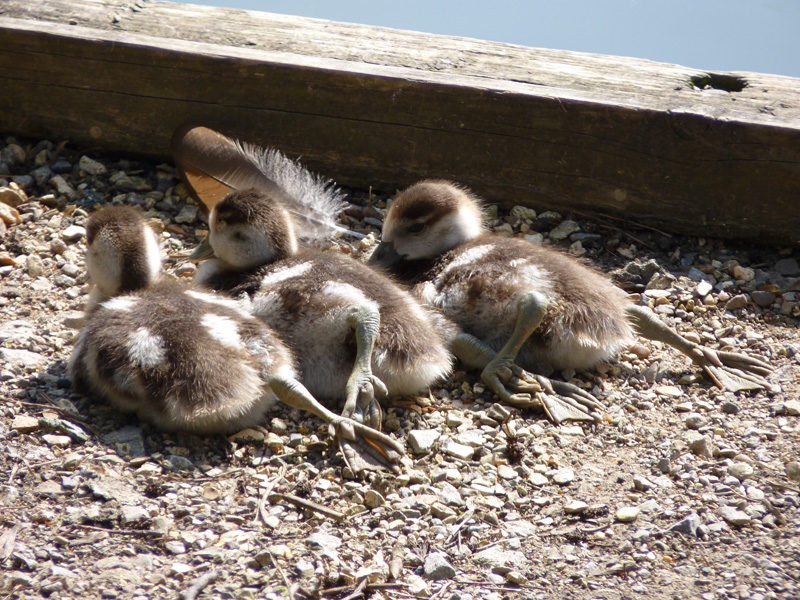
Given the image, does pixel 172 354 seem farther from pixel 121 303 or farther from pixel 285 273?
pixel 285 273

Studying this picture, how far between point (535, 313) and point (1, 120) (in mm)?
3635

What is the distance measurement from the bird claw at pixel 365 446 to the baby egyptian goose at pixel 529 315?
2.10 feet

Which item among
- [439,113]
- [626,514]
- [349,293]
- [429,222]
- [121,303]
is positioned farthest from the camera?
[439,113]

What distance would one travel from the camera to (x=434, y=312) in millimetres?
3973

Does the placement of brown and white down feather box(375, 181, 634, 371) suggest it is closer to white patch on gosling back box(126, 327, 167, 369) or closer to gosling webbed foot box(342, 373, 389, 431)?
gosling webbed foot box(342, 373, 389, 431)

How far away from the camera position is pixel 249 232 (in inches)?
154

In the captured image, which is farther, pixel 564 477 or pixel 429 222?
pixel 429 222

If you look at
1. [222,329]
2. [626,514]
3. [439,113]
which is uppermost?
[439,113]

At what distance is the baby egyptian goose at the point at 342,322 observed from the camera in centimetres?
351

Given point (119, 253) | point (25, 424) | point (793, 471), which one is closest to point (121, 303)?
point (119, 253)

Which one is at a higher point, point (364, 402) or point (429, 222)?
point (429, 222)

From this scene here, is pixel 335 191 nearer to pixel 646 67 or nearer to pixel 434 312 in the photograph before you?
pixel 434 312

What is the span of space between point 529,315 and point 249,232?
4.40 feet

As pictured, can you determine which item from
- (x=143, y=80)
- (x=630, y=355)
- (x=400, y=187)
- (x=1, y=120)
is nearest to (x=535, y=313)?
(x=630, y=355)
